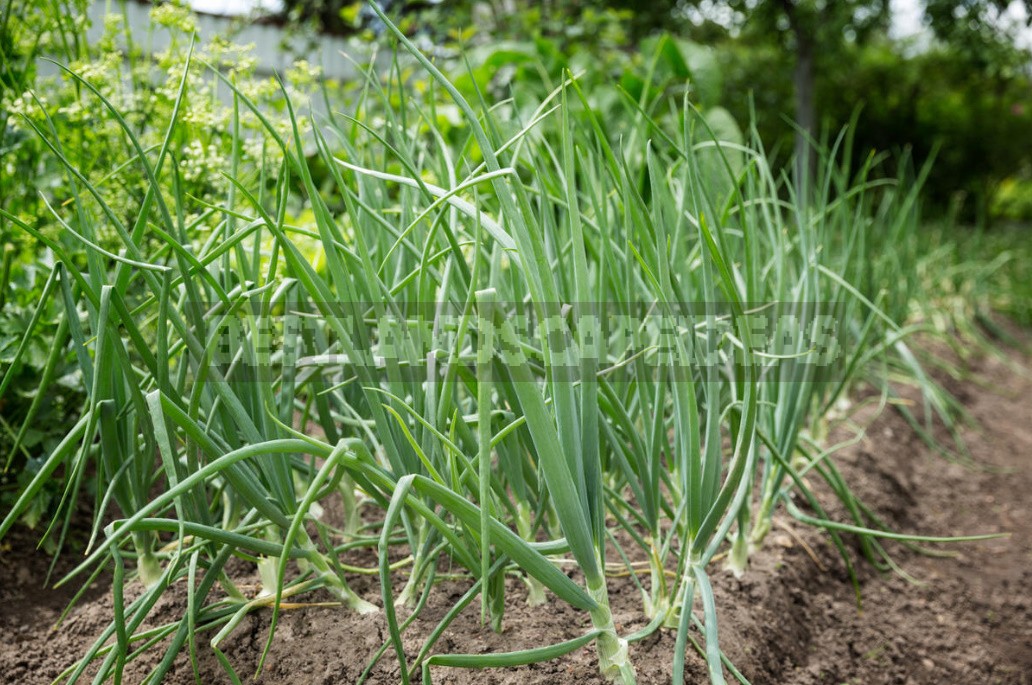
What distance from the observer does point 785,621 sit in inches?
43.4

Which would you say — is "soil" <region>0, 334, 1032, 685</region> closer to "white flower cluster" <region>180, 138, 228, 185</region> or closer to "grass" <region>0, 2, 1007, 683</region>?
"grass" <region>0, 2, 1007, 683</region>

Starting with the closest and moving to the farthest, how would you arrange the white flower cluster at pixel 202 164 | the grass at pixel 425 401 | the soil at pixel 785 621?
the grass at pixel 425 401 < the soil at pixel 785 621 < the white flower cluster at pixel 202 164

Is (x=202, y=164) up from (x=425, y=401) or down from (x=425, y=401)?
up

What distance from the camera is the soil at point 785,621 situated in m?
0.89

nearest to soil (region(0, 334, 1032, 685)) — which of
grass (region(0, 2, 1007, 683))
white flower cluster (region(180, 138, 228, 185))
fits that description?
grass (region(0, 2, 1007, 683))

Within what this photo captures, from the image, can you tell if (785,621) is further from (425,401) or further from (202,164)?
(202,164)

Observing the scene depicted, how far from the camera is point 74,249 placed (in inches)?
50.7

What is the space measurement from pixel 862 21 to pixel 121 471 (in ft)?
18.8

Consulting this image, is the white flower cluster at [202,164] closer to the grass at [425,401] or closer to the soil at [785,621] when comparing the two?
the grass at [425,401]

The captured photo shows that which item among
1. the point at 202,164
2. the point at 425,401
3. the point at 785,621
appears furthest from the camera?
the point at 202,164

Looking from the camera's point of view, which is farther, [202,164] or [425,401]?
[202,164]

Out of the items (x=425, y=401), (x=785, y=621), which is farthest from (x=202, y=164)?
(x=785, y=621)

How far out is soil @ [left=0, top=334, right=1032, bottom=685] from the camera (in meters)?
0.89

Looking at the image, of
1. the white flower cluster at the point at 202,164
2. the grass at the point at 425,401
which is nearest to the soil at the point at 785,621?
the grass at the point at 425,401
